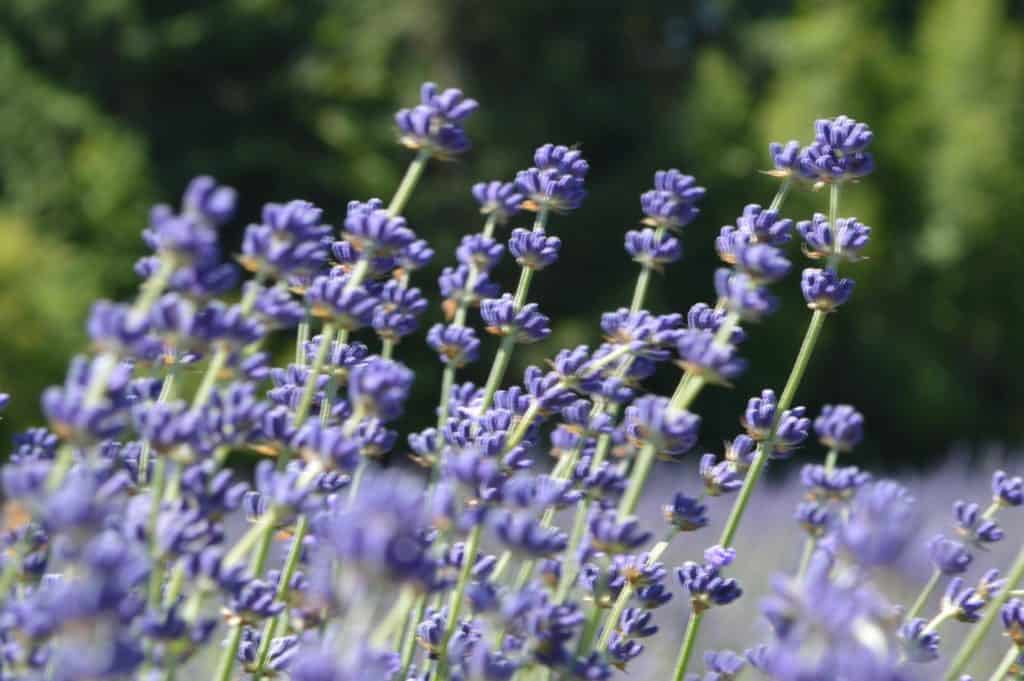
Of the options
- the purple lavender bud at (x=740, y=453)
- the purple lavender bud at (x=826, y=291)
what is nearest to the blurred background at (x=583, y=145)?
the purple lavender bud at (x=740, y=453)

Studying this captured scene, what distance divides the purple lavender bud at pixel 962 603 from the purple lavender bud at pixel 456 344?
0.52m

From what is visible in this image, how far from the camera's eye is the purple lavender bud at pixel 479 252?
1.25 meters

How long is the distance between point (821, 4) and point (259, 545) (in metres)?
13.6

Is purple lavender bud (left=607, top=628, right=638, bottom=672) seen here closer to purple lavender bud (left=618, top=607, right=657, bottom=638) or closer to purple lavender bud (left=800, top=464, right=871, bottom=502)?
purple lavender bud (left=618, top=607, right=657, bottom=638)

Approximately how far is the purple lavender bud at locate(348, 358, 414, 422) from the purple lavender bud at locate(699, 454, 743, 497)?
513 millimetres

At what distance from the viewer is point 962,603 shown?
1.33 meters

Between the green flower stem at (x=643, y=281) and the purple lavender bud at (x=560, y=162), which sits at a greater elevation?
A: the purple lavender bud at (x=560, y=162)

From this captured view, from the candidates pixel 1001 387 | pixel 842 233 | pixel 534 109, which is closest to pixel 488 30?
pixel 534 109

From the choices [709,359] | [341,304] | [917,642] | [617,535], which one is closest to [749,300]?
[709,359]

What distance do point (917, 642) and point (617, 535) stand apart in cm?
34

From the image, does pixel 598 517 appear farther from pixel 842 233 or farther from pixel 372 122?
pixel 372 122

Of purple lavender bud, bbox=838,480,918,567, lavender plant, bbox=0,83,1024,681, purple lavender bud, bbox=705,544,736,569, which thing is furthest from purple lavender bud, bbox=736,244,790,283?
purple lavender bud, bbox=705,544,736,569

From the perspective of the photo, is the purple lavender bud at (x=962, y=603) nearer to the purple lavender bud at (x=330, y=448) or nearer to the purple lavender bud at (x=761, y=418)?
the purple lavender bud at (x=761, y=418)

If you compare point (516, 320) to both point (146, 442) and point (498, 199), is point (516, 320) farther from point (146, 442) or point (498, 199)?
point (146, 442)
